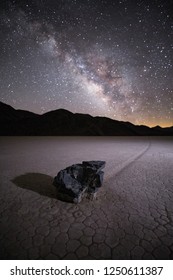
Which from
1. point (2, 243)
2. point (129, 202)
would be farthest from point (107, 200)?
point (2, 243)

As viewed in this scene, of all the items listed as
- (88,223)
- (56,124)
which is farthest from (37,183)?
(56,124)

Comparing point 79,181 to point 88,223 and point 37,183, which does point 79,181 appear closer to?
point 88,223

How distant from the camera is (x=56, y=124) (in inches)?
3915

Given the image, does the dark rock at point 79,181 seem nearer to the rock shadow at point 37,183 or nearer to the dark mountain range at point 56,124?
the rock shadow at point 37,183

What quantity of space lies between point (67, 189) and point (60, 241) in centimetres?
146

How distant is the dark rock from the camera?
14.4ft

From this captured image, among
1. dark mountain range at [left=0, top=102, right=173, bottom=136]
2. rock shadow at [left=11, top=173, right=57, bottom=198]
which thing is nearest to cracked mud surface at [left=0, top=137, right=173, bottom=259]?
rock shadow at [left=11, top=173, right=57, bottom=198]

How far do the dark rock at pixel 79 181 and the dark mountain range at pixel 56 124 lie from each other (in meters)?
84.4

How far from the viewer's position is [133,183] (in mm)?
6117

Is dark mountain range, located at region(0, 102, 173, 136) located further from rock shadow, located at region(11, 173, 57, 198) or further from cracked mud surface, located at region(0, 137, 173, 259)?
cracked mud surface, located at region(0, 137, 173, 259)

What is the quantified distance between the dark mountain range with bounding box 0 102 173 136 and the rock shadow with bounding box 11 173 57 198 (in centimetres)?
8223

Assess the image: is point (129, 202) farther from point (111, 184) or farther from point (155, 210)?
point (111, 184)

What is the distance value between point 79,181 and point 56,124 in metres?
96.9

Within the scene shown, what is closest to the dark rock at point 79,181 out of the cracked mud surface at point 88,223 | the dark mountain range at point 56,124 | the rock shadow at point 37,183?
the cracked mud surface at point 88,223
